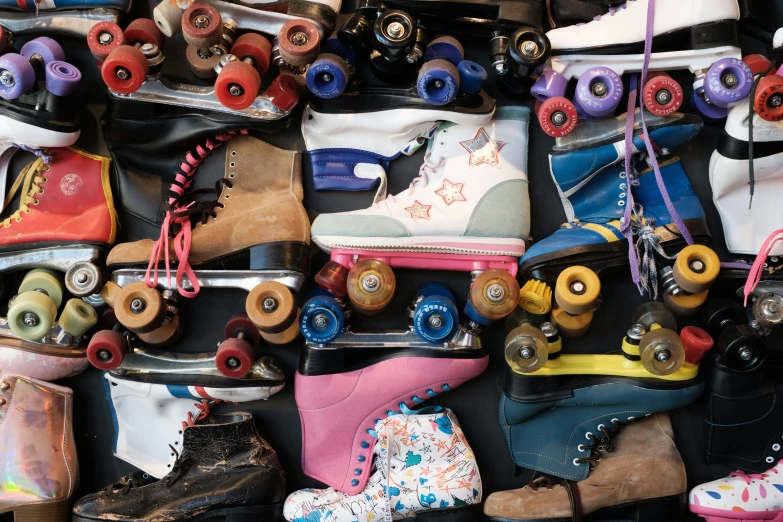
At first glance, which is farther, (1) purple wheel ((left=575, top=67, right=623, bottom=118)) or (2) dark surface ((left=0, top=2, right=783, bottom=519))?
(2) dark surface ((left=0, top=2, right=783, bottom=519))

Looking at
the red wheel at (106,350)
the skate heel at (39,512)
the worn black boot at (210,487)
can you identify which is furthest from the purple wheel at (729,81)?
the skate heel at (39,512)

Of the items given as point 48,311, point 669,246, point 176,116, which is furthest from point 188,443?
point 669,246

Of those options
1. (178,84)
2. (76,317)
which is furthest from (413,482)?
(178,84)

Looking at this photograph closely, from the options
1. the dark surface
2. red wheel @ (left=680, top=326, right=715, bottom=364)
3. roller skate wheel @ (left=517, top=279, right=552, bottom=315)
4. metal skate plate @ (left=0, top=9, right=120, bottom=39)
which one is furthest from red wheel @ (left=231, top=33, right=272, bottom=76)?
red wheel @ (left=680, top=326, right=715, bottom=364)

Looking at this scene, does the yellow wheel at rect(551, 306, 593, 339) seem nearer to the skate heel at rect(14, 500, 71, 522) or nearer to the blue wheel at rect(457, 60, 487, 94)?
the blue wheel at rect(457, 60, 487, 94)

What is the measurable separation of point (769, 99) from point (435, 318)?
0.89 meters

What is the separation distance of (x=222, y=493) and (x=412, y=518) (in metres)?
0.46

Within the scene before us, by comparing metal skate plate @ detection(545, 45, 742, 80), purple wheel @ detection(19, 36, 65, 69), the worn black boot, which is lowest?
the worn black boot

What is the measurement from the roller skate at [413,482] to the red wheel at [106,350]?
21.4 inches

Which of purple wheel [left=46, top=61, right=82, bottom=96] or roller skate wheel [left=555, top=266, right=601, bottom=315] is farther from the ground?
purple wheel [left=46, top=61, right=82, bottom=96]

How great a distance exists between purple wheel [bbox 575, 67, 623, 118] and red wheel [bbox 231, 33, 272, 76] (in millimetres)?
736

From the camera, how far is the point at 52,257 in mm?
1898

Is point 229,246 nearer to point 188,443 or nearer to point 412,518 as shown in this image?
point 188,443

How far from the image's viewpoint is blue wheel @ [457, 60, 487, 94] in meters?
1.77
